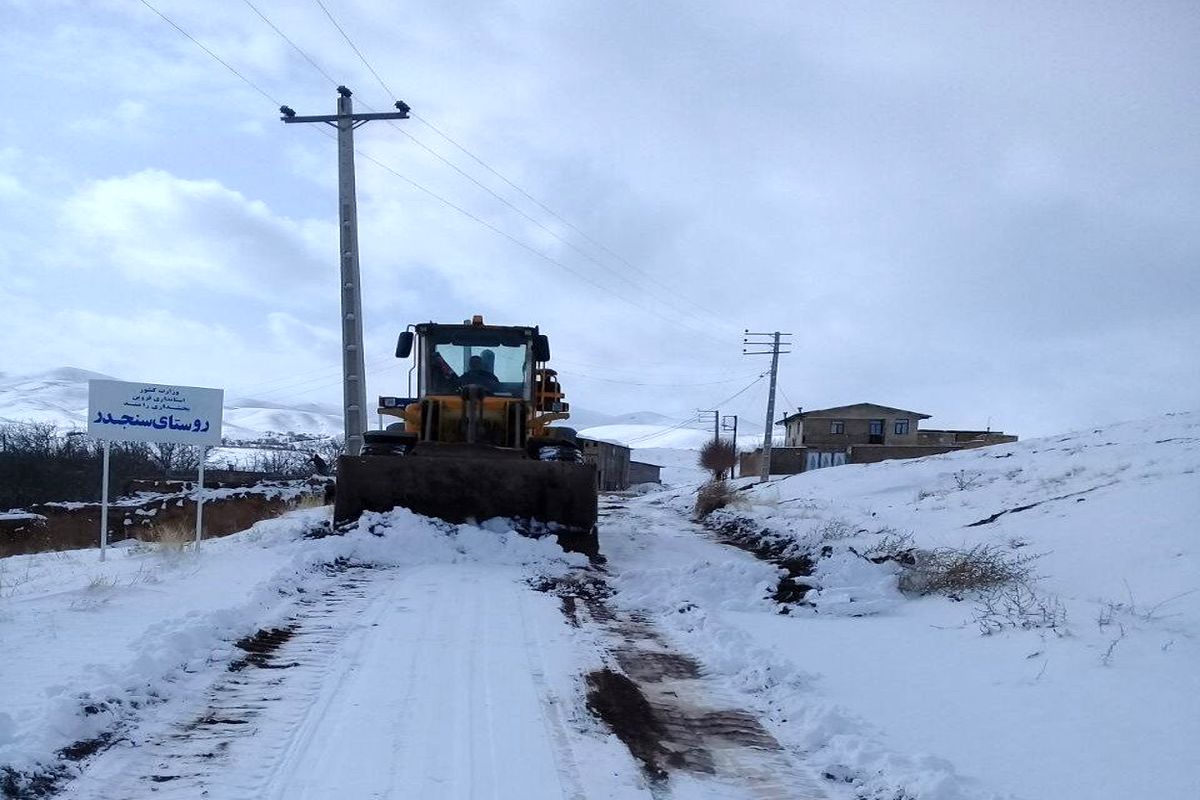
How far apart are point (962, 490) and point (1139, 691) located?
12.3 metres

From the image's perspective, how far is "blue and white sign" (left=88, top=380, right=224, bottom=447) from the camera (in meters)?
10.1

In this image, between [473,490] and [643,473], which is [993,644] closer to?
[473,490]

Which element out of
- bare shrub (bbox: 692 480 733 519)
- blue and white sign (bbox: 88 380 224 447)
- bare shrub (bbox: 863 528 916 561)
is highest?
blue and white sign (bbox: 88 380 224 447)

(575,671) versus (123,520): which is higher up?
(575,671)

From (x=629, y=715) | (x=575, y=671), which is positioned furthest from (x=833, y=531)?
(x=629, y=715)

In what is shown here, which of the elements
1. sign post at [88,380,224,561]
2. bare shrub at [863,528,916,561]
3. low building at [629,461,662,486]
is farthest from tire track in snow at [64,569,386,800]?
low building at [629,461,662,486]

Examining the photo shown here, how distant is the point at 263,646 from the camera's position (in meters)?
5.50

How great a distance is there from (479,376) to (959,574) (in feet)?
25.0

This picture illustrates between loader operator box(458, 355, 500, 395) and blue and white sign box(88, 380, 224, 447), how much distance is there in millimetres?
3629

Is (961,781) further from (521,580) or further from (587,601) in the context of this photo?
(521,580)

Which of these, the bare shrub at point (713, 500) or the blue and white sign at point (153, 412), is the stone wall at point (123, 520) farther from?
the bare shrub at point (713, 500)

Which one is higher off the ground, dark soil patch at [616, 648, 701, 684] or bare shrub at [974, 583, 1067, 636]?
bare shrub at [974, 583, 1067, 636]

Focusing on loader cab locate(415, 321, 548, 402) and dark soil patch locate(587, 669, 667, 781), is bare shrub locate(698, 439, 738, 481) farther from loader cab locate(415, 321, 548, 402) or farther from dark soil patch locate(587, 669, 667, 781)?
dark soil patch locate(587, 669, 667, 781)

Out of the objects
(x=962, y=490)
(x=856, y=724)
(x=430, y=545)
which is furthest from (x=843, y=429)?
(x=856, y=724)
